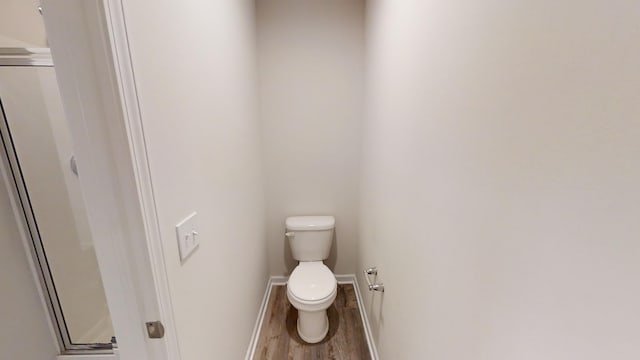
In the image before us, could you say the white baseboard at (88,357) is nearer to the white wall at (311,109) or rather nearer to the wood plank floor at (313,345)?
the wood plank floor at (313,345)

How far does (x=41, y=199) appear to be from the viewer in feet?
5.28

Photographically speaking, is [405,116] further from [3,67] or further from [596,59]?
[3,67]

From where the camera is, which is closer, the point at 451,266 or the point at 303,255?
the point at 451,266

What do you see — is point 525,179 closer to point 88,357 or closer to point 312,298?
point 312,298

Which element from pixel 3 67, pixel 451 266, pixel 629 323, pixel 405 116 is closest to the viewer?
pixel 629 323

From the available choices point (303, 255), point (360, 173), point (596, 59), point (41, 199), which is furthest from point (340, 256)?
point (596, 59)

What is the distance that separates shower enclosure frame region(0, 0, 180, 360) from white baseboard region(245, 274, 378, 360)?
1177 millimetres

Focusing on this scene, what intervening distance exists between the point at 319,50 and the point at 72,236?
6.88 ft

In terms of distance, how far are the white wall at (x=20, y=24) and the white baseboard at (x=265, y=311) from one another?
7.11 feet

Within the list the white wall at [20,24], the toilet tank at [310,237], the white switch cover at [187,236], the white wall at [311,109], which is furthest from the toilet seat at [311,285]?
the white wall at [20,24]

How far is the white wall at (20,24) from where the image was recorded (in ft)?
4.75

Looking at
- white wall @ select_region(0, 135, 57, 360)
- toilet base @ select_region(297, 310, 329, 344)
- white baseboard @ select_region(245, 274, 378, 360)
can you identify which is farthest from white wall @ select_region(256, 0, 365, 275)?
white wall @ select_region(0, 135, 57, 360)

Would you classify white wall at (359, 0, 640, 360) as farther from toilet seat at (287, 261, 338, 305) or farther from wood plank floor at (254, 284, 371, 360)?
wood plank floor at (254, 284, 371, 360)

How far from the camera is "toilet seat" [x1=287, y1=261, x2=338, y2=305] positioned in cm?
172
